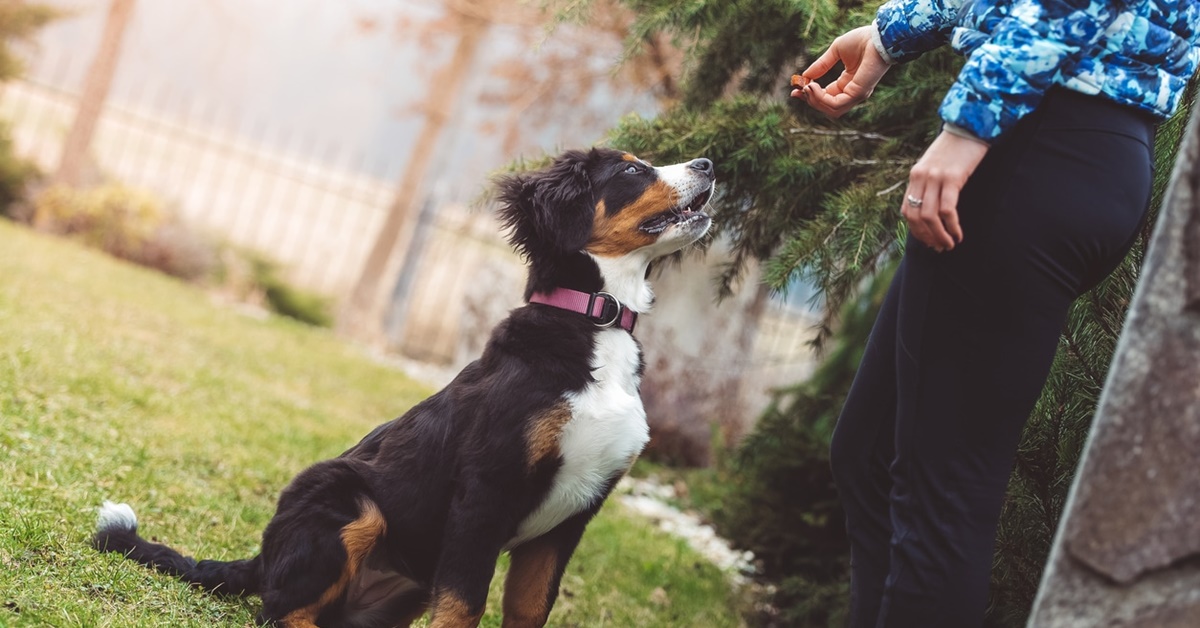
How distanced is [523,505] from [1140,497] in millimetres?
1508

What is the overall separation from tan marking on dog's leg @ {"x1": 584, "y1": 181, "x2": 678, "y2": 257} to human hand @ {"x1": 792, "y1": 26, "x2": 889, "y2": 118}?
0.70 metres

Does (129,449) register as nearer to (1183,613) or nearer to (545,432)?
(545,432)

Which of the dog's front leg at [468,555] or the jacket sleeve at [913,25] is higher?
the jacket sleeve at [913,25]

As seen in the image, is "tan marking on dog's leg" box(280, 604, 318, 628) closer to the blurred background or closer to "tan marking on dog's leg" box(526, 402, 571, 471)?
"tan marking on dog's leg" box(526, 402, 571, 471)

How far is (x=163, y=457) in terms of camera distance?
14.2ft

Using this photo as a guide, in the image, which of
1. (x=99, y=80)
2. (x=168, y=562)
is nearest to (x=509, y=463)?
(x=168, y=562)

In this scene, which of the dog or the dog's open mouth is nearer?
the dog

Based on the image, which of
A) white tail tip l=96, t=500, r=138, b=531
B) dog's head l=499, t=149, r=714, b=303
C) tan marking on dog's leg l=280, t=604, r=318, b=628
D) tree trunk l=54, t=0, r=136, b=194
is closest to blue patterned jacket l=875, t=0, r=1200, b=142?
dog's head l=499, t=149, r=714, b=303

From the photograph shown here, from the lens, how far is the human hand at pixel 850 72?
2316 mm

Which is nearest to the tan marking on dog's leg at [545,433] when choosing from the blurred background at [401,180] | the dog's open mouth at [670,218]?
the dog's open mouth at [670,218]

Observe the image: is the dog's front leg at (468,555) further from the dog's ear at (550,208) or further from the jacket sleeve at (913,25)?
the jacket sleeve at (913,25)

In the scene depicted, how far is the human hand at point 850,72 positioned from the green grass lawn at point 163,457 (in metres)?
1.96

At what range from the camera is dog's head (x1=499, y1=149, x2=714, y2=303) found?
9.78ft

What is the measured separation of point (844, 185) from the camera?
3.57 metres
